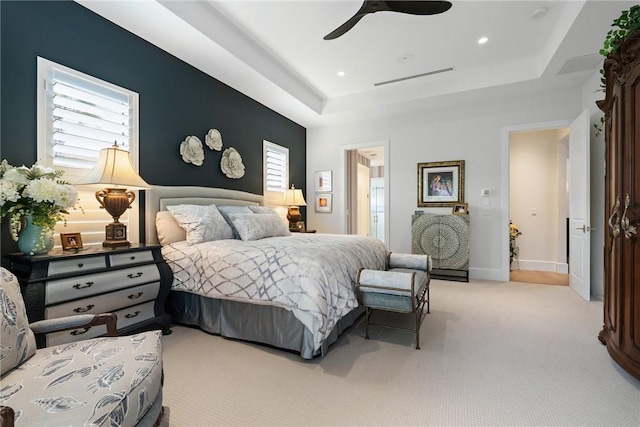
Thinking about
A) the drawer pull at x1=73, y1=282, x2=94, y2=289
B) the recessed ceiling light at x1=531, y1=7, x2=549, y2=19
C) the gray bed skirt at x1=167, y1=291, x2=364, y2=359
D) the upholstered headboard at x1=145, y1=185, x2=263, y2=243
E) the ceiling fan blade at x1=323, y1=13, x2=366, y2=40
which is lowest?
the gray bed skirt at x1=167, y1=291, x2=364, y2=359

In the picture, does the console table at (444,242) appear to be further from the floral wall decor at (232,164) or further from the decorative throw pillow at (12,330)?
the decorative throw pillow at (12,330)

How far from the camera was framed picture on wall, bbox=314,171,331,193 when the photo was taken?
6086 mm

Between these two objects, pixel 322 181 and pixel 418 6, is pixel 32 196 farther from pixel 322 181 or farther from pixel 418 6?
pixel 322 181

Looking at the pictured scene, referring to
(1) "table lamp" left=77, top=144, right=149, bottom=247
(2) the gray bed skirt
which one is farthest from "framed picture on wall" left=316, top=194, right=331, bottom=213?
(1) "table lamp" left=77, top=144, right=149, bottom=247

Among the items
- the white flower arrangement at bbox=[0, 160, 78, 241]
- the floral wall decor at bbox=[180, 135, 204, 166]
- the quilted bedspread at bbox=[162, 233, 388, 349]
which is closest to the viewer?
the white flower arrangement at bbox=[0, 160, 78, 241]

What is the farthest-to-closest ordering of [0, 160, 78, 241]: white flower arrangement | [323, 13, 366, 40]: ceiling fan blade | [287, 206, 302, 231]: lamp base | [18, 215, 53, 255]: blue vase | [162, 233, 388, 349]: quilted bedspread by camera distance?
1. [287, 206, 302, 231]: lamp base
2. [323, 13, 366, 40]: ceiling fan blade
3. [162, 233, 388, 349]: quilted bedspread
4. [18, 215, 53, 255]: blue vase
5. [0, 160, 78, 241]: white flower arrangement

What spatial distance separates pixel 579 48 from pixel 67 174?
5257 mm

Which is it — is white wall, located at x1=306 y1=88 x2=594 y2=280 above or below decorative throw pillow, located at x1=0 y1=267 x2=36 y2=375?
above

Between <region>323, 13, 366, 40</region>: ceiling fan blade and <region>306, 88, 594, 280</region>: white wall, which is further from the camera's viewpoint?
<region>306, 88, 594, 280</region>: white wall

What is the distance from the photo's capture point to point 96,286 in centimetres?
216

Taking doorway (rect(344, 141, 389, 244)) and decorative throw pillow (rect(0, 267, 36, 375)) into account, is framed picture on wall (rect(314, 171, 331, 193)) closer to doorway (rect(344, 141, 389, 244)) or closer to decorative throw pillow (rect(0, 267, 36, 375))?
doorway (rect(344, 141, 389, 244))

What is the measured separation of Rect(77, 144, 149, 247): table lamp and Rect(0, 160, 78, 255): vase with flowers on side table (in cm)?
28

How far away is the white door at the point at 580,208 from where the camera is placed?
3.71m

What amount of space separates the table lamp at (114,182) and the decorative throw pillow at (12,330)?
119cm
